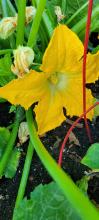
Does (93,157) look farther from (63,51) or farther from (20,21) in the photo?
(20,21)

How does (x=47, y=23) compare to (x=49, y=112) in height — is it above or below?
above

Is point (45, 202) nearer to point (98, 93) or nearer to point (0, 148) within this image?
point (0, 148)

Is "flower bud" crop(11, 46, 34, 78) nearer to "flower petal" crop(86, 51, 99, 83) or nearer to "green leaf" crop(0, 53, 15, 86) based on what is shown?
"green leaf" crop(0, 53, 15, 86)

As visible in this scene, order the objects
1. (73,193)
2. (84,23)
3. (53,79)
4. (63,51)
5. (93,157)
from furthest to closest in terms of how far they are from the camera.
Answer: (84,23) < (53,79) < (63,51) < (93,157) < (73,193)

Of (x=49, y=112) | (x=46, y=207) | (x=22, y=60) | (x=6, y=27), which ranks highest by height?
(x=6, y=27)

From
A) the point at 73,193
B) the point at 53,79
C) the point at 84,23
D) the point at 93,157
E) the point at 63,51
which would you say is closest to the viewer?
the point at 73,193

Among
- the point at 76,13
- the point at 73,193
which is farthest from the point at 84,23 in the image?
the point at 73,193

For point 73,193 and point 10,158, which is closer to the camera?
point 73,193
